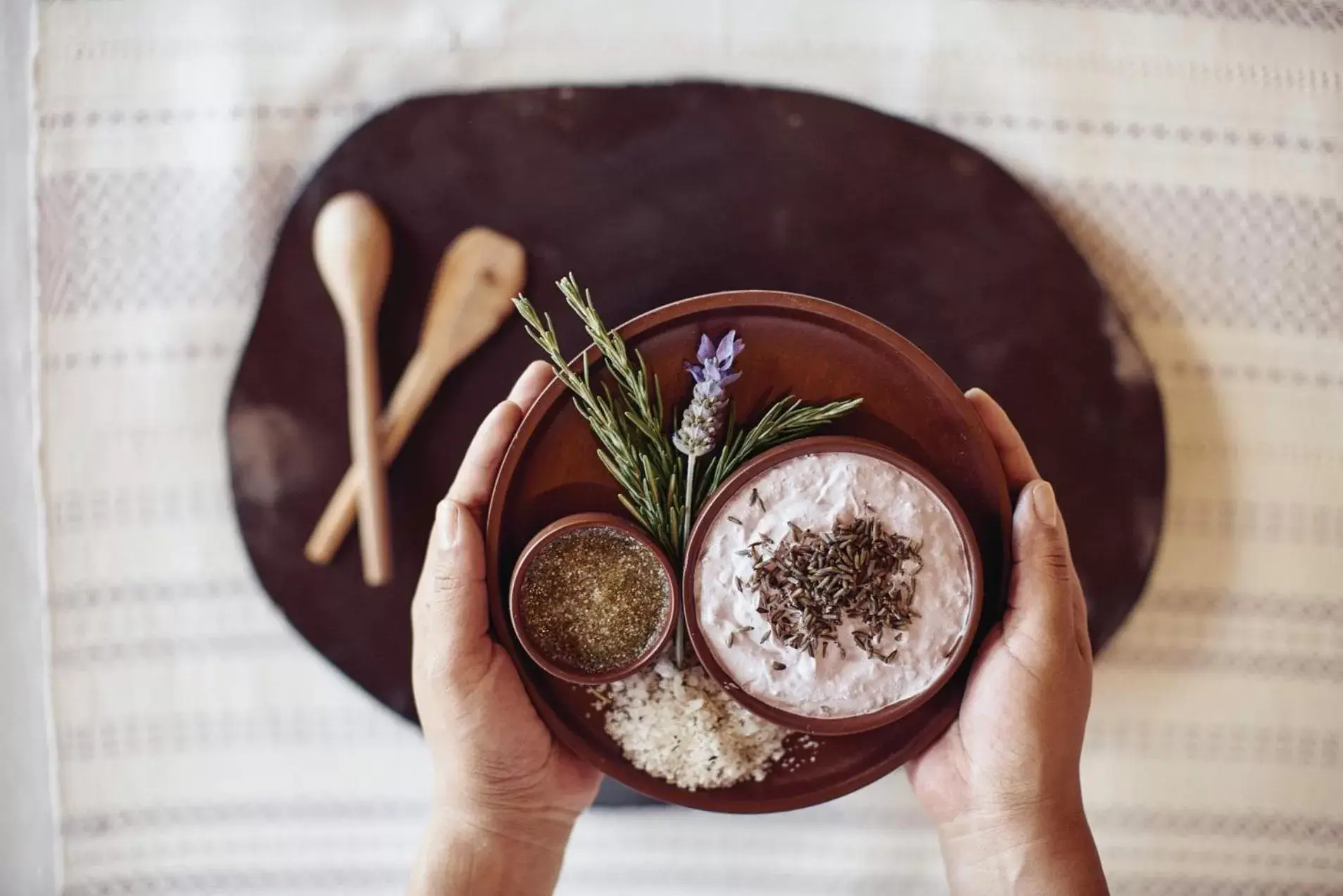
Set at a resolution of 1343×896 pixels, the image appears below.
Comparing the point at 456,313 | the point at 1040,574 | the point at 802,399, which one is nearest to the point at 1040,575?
the point at 1040,574

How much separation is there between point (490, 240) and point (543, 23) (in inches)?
10.4

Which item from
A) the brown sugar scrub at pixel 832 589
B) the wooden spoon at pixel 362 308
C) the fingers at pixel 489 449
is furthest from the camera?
the wooden spoon at pixel 362 308

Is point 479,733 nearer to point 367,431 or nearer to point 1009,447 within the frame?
point 367,431

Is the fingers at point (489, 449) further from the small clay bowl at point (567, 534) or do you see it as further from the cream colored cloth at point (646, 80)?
the cream colored cloth at point (646, 80)

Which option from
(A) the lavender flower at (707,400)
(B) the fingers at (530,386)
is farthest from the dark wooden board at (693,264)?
(A) the lavender flower at (707,400)

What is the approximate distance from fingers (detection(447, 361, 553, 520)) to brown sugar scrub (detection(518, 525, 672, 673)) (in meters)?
0.11

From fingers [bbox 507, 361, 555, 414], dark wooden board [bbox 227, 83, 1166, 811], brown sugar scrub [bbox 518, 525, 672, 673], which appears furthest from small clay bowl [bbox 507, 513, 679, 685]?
dark wooden board [bbox 227, 83, 1166, 811]

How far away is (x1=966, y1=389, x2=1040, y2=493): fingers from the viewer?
872 mm

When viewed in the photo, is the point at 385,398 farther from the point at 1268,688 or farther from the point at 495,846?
the point at 1268,688

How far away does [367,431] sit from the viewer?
1016 mm

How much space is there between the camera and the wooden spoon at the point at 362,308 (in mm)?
1005

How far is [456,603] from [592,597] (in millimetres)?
129

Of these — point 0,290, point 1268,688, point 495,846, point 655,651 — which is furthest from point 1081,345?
point 0,290

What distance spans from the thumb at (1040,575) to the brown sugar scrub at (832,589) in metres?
0.08
